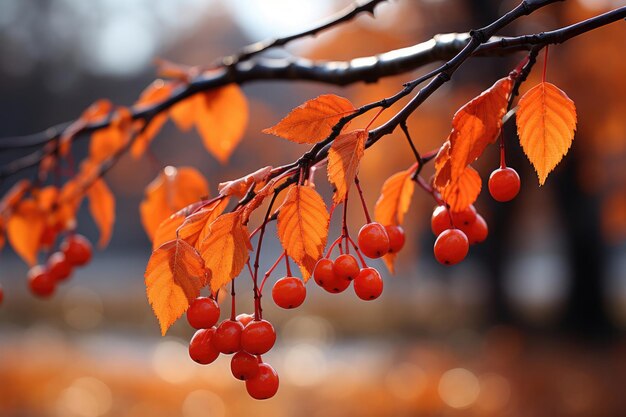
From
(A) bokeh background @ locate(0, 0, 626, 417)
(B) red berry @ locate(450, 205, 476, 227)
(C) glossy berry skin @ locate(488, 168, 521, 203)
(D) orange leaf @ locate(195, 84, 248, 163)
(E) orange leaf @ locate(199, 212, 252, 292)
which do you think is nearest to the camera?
(E) orange leaf @ locate(199, 212, 252, 292)

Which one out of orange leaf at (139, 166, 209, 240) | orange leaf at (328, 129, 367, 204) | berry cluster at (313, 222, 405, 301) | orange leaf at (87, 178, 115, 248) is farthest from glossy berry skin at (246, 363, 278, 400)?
orange leaf at (87, 178, 115, 248)

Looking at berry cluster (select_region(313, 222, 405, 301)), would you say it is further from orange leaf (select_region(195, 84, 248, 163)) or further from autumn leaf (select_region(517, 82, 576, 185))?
orange leaf (select_region(195, 84, 248, 163))

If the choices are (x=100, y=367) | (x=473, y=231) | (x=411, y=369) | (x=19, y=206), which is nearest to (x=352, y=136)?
(x=473, y=231)

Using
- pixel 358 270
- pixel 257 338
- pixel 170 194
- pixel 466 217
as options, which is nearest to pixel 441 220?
pixel 466 217

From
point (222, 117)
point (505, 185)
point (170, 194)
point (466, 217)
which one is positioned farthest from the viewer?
point (222, 117)

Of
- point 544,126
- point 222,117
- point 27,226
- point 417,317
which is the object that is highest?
point 417,317

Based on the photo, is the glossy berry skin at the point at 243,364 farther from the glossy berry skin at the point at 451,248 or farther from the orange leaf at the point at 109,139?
the orange leaf at the point at 109,139

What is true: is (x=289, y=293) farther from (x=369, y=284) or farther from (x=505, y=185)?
(x=505, y=185)
